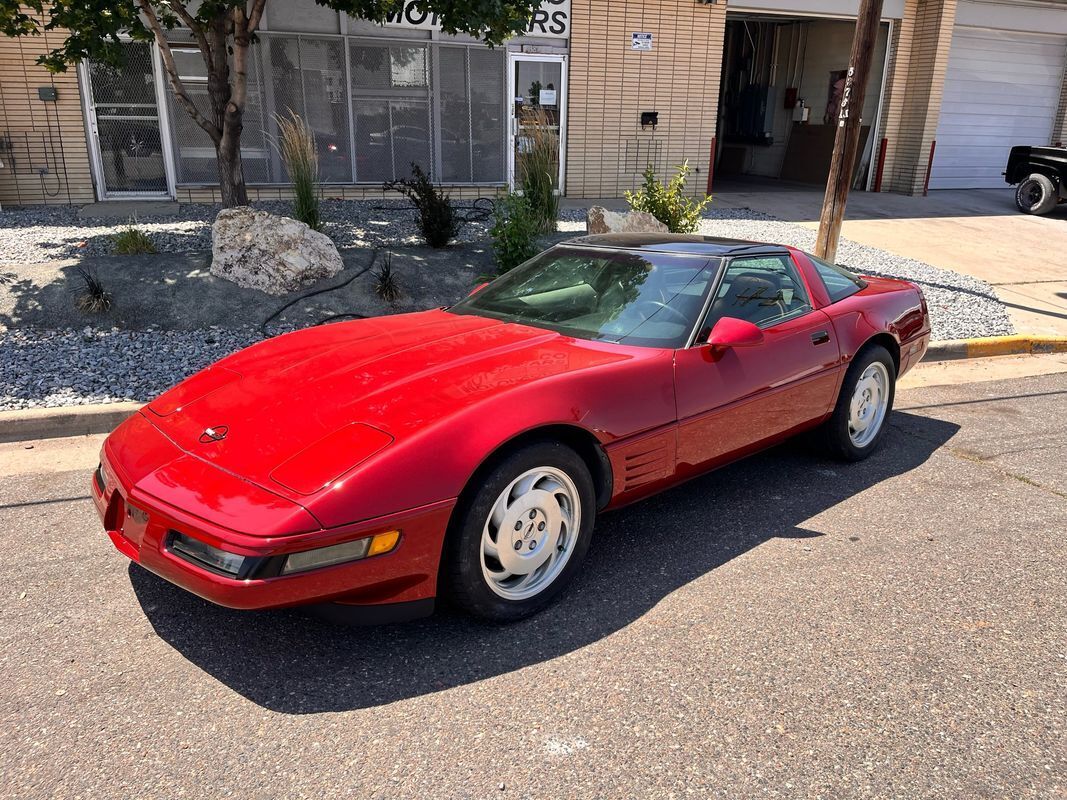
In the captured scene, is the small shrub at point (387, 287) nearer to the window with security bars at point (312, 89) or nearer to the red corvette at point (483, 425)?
the red corvette at point (483, 425)

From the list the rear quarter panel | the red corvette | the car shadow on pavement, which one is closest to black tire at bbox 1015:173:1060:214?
the rear quarter panel

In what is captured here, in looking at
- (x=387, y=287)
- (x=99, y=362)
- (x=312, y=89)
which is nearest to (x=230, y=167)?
(x=387, y=287)

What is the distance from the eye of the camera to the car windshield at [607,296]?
376 cm

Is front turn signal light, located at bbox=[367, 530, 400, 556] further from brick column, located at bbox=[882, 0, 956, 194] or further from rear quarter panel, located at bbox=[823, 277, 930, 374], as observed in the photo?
brick column, located at bbox=[882, 0, 956, 194]

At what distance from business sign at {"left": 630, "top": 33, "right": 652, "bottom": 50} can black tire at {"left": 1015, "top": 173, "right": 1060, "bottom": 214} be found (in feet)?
24.5

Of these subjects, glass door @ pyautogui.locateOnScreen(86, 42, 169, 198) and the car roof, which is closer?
the car roof

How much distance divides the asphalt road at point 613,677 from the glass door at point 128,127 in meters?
9.53

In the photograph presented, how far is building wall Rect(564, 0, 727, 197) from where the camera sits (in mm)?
13469

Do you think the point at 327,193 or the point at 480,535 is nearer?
the point at 480,535

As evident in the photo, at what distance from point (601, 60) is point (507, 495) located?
40.3 feet

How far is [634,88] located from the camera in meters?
13.9

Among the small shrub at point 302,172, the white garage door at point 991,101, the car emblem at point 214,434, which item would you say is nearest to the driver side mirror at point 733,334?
the car emblem at point 214,434

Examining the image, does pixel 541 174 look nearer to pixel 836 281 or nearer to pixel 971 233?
pixel 836 281

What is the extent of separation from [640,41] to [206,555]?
520 inches
